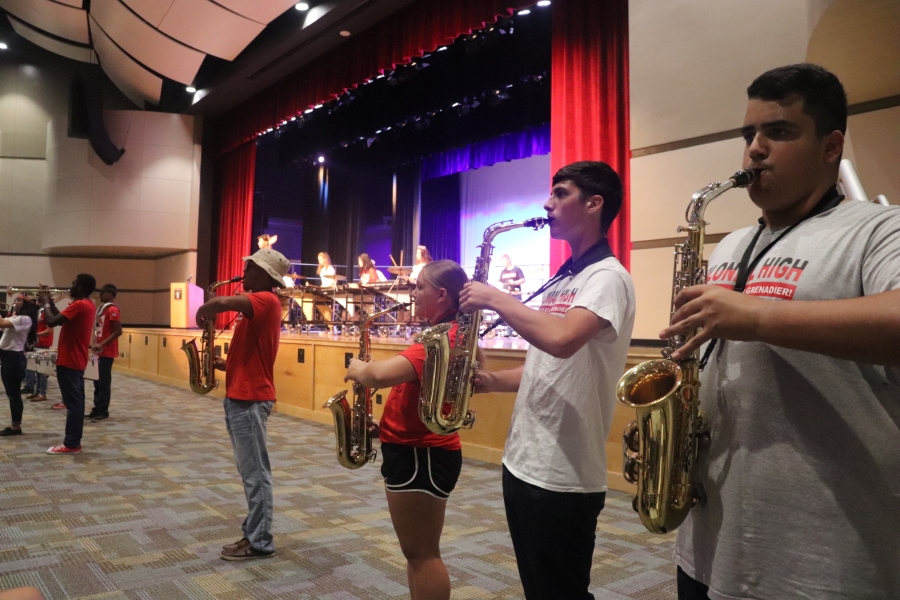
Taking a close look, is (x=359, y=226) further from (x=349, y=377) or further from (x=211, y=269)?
(x=349, y=377)

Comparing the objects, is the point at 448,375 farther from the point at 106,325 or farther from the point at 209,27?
the point at 209,27

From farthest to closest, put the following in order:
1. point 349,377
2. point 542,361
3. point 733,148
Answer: point 733,148
point 349,377
point 542,361

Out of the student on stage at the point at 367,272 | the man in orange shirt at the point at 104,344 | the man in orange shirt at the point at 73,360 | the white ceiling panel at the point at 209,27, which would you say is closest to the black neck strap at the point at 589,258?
the man in orange shirt at the point at 73,360

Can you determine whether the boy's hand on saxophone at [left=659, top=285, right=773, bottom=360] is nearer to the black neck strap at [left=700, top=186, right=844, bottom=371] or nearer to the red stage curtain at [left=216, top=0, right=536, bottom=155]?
the black neck strap at [left=700, top=186, right=844, bottom=371]

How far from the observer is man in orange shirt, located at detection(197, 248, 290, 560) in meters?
3.10

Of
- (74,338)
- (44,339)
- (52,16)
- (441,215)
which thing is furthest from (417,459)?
(52,16)

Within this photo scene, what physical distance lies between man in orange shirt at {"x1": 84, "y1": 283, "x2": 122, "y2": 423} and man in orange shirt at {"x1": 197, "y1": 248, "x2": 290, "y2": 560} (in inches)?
176

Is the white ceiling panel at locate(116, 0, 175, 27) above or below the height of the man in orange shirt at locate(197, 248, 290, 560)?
above

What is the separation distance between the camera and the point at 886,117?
3646 mm

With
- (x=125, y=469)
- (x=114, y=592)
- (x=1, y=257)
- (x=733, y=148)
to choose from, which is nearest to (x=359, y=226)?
(x=1, y=257)

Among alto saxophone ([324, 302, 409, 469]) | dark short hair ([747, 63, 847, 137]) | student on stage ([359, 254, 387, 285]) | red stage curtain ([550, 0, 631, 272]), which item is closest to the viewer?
dark short hair ([747, 63, 847, 137])

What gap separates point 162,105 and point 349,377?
588 inches

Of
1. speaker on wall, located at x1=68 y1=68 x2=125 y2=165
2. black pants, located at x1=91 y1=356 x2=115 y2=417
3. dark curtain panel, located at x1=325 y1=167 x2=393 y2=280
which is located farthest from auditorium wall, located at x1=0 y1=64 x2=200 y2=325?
black pants, located at x1=91 y1=356 x2=115 y2=417

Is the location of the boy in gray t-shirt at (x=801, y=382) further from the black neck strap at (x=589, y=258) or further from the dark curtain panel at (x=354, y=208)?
the dark curtain panel at (x=354, y=208)
